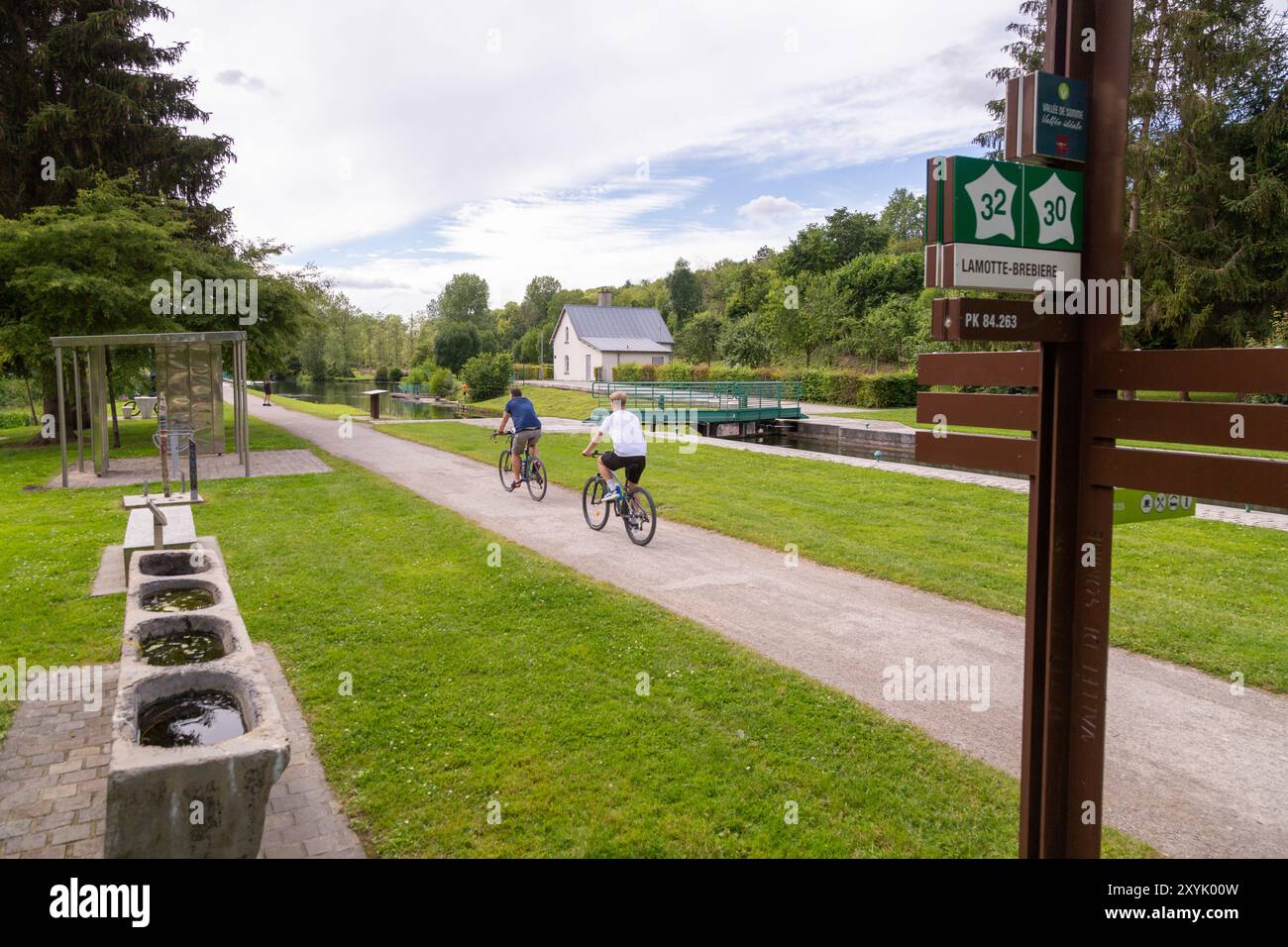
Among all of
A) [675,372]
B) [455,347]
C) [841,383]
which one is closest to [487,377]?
[675,372]

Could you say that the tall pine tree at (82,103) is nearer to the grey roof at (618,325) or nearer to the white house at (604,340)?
the white house at (604,340)

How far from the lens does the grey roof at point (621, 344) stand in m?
67.5

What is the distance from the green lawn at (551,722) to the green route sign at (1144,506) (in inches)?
66.8

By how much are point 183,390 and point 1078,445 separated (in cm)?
1954

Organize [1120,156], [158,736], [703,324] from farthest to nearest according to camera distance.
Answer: [703,324] < [158,736] < [1120,156]

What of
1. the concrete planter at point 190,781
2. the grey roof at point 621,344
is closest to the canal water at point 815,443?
the concrete planter at point 190,781

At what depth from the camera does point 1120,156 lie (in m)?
3.09

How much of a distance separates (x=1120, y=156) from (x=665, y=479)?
13123 mm

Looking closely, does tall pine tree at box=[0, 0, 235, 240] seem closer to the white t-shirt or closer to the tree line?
the tree line

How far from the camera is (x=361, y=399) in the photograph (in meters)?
58.9

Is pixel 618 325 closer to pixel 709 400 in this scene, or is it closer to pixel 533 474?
pixel 709 400

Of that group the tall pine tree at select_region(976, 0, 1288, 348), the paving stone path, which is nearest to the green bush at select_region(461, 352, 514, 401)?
the tall pine tree at select_region(976, 0, 1288, 348)
